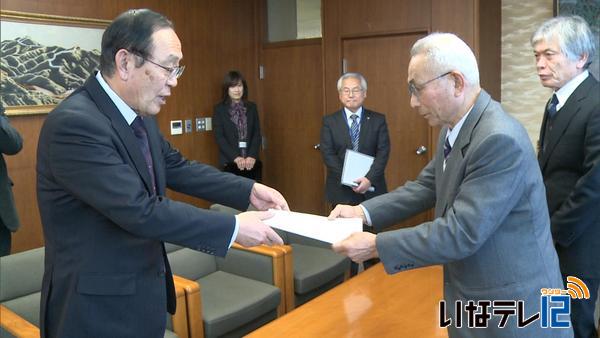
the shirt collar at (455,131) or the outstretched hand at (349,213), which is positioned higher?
the shirt collar at (455,131)

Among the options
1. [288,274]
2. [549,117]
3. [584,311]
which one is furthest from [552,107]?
[288,274]

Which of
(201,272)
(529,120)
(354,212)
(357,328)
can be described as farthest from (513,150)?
(529,120)

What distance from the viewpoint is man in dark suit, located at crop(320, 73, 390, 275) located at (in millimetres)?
4125

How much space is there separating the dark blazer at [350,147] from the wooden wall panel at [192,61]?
1.76 meters

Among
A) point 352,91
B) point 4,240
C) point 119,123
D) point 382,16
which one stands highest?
point 382,16

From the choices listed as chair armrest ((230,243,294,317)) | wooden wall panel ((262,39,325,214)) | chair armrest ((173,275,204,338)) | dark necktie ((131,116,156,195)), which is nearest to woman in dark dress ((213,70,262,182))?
wooden wall panel ((262,39,325,214))

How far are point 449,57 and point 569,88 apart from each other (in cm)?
132

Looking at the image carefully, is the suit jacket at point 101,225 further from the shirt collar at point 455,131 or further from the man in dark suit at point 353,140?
the man in dark suit at point 353,140

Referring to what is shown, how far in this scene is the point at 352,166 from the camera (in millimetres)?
3988

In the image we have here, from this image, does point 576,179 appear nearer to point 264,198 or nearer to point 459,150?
point 459,150

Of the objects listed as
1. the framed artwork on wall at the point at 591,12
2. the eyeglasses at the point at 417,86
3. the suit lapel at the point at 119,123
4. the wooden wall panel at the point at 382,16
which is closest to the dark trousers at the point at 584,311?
the eyeglasses at the point at 417,86

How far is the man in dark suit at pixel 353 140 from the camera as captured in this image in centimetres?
412

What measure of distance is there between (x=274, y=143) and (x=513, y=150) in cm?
492

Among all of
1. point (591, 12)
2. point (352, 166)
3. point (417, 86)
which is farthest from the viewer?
point (591, 12)
